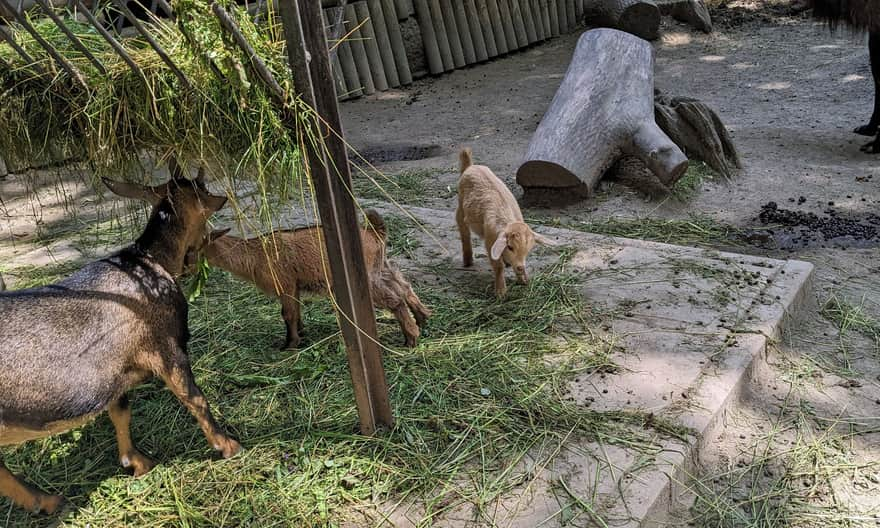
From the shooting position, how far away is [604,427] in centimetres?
350

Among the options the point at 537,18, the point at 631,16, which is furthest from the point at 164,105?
the point at 537,18

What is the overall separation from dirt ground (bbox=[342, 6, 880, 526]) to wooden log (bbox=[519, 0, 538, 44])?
0.26m

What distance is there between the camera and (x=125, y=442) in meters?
3.34

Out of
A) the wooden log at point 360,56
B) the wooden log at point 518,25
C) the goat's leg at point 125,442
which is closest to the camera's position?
the goat's leg at point 125,442

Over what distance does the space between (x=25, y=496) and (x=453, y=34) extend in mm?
11316

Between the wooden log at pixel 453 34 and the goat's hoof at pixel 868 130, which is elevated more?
the wooden log at pixel 453 34

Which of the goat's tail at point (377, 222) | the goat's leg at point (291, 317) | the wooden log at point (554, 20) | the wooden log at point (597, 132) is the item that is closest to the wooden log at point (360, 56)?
the wooden log at point (554, 20)

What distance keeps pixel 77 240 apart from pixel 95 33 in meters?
3.95

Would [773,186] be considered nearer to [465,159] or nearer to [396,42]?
[465,159]

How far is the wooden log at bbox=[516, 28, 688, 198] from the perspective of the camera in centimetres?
685

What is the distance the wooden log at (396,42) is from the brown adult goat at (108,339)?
9495 mm

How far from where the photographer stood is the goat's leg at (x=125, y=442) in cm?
333

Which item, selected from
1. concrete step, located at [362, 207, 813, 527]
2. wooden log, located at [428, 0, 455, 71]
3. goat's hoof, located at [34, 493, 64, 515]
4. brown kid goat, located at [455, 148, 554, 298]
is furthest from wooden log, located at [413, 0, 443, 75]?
goat's hoof, located at [34, 493, 64, 515]

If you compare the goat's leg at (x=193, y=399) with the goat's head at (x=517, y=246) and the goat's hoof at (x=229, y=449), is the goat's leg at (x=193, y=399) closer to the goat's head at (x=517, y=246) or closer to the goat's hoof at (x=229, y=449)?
the goat's hoof at (x=229, y=449)
